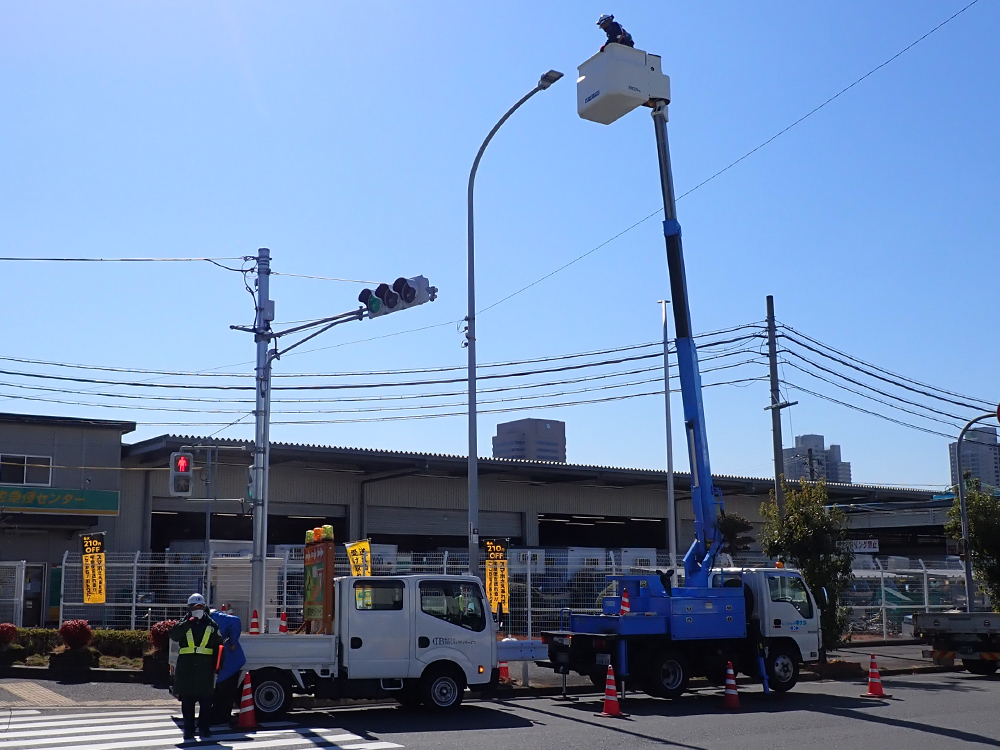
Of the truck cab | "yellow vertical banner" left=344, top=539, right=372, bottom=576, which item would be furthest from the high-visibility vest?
the truck cab

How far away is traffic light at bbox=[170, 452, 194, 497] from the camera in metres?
18.6

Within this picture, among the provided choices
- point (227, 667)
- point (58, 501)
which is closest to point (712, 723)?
point (227, 667)

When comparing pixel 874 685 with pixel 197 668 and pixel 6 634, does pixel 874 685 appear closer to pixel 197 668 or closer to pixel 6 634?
pixel 197 668

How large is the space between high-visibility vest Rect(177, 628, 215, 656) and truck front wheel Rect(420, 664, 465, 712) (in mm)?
3513

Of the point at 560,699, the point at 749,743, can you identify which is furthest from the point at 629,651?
the point at 749,743

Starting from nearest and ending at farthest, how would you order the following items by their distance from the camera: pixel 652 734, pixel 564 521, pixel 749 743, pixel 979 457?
1. pixel 749 743
2. pixel 652 734
3. pixel 564 521
4. pixel 979 457

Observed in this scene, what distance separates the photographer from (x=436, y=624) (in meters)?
14.9

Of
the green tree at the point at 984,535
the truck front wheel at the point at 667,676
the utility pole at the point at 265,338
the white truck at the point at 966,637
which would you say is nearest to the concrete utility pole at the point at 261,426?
the utility pole at the point at 265,338

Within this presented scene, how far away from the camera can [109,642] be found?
21.1 m

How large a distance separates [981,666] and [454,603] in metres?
13.5

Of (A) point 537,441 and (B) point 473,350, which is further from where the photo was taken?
(A) point 537,441

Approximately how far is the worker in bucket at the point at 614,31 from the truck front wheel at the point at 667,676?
9989mm

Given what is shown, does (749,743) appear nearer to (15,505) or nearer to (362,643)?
(362,643)

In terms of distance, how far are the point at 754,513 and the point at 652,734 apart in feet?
145
